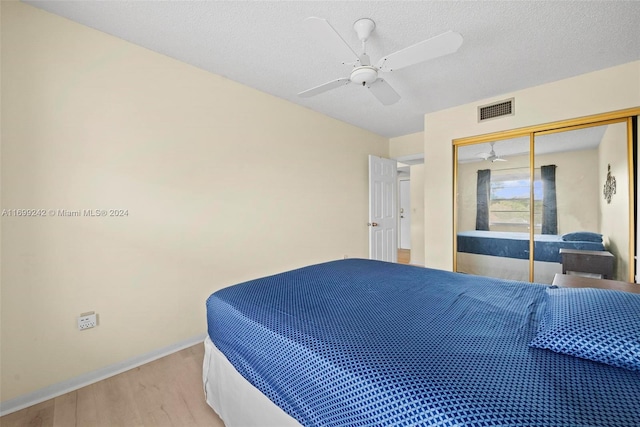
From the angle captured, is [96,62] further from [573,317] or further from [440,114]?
[440,114]

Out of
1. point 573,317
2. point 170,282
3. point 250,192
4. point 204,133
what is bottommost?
point 170,282

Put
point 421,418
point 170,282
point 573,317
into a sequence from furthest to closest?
point 170,282 → point 573,317 → point 421,418

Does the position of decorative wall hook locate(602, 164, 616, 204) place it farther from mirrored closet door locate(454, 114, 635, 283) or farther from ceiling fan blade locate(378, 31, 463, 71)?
ceiling fan blade locate(378, 31, 463, 71)

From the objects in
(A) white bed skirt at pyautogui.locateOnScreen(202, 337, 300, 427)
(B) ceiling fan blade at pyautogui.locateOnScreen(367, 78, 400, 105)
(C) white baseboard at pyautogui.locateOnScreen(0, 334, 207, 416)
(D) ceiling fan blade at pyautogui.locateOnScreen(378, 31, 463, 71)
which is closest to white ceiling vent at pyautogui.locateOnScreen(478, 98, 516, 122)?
(B) ceiling fan blade at pyautogui.locateOnScreen(367, 78, 400, 105)

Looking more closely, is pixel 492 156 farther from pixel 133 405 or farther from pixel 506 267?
pixel 133 405

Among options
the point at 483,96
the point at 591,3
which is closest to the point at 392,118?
the point at 483,96

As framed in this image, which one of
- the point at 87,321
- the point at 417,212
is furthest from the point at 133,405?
the point at 417,212

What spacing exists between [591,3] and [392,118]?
2237 millimetres

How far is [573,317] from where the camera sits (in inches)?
40.5

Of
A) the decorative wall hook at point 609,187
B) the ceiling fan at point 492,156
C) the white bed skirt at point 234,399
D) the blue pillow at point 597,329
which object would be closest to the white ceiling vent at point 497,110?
the ceiling fan at point 492,156

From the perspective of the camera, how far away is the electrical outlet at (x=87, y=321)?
1.88 meters

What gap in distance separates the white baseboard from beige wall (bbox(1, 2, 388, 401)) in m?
0.04

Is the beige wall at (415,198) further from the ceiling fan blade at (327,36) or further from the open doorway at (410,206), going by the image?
the ceiling fan blade at (327,36)

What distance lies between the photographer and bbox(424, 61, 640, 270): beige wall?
248cm
